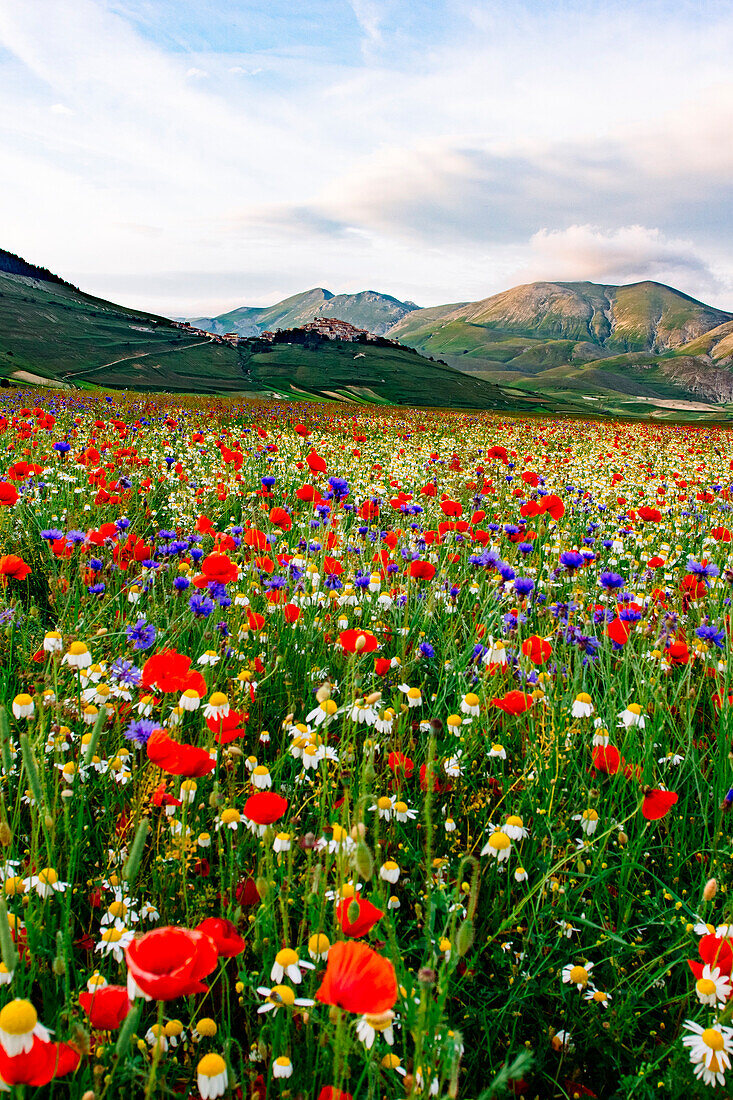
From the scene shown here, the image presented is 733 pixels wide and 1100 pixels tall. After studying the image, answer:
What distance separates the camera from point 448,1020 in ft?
5.73

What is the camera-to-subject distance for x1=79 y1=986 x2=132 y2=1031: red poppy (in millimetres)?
1375

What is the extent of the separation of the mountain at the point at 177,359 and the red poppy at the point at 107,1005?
2758 inches

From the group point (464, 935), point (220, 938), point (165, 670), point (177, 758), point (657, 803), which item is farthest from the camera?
point (165, 670)

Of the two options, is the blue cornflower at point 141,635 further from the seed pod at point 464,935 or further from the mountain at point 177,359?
the mountain at point 177,359

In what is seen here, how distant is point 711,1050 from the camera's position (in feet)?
4.80

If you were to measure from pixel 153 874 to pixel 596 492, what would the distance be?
9517mm

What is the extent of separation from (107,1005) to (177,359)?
12106 centimetres

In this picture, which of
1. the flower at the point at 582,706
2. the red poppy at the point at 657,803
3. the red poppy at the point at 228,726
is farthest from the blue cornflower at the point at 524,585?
the red poppy at the point at 228,726

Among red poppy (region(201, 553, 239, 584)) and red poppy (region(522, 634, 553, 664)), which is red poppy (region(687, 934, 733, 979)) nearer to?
red poppy (region(522, 634, 553, 664))

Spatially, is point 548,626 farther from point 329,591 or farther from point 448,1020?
point 448,1020

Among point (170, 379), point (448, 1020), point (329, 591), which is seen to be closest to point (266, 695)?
point (329, 591)

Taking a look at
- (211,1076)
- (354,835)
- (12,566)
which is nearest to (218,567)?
(12,566)

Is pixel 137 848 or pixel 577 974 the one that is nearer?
pixel 137 848

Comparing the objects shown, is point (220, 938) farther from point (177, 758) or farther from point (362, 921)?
point (177, 758)
